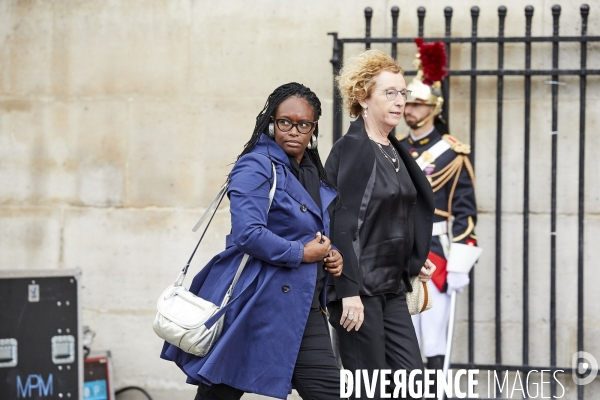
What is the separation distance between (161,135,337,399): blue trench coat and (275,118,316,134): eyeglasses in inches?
4.1

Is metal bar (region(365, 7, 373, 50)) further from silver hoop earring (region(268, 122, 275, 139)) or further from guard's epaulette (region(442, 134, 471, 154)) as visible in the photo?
silver hoop earring (region(268, 122, 275, 139))

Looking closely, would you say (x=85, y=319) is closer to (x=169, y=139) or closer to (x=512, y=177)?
(x=169, y=139)

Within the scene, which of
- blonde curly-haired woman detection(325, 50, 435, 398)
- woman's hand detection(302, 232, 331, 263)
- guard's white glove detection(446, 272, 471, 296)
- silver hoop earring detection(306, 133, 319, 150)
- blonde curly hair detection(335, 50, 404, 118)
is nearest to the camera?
woman's hand detection(302, 232, 331, 263)

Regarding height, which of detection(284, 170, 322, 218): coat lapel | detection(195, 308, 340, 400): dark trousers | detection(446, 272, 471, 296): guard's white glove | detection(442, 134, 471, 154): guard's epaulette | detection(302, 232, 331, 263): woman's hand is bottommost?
detection(195, 308, 340, 400): dark trousers

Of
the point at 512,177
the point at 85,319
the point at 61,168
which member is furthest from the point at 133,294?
the point at 512,177

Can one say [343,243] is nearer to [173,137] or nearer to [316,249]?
[316,249]

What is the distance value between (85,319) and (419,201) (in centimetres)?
293

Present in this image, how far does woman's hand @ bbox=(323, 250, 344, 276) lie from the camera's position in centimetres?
384

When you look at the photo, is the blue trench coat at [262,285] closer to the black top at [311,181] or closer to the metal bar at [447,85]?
the black top at [311,181]

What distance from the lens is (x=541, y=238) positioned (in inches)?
239

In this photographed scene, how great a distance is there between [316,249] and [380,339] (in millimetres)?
683

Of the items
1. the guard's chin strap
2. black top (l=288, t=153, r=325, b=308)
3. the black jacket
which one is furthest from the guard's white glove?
black top (l=288, t=153, r=325, b=308)

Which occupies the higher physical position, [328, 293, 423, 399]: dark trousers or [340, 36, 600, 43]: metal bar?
[340, 36, 600, 43]: metal bar

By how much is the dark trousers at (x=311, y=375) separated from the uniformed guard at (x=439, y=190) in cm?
207
